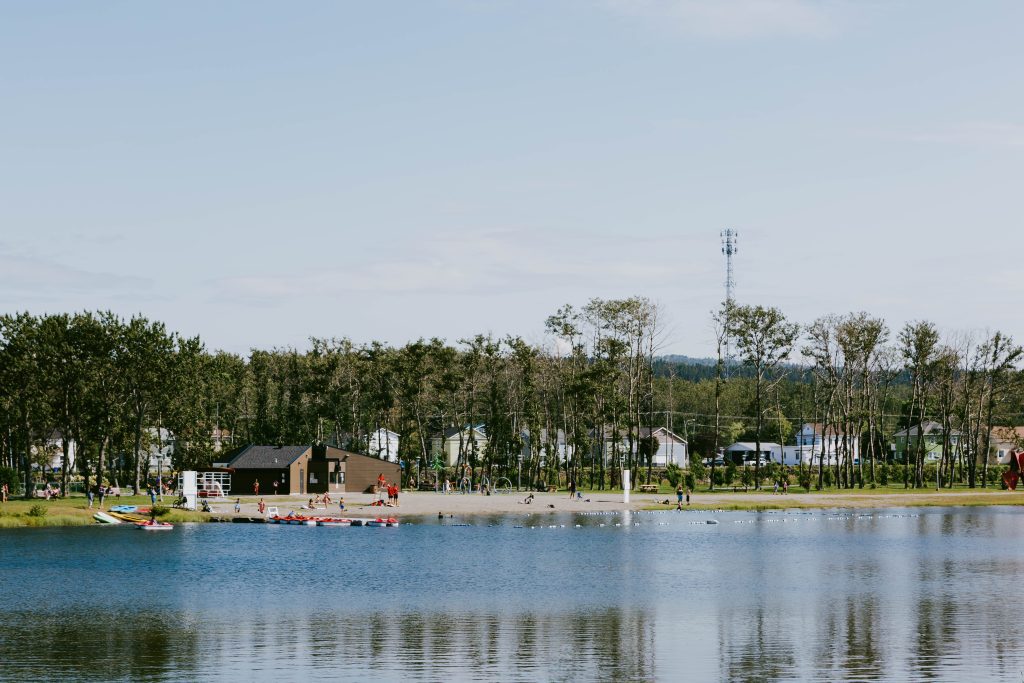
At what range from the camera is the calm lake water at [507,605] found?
33.4 m

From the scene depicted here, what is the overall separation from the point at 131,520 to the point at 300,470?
35023mm

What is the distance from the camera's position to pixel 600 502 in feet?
360

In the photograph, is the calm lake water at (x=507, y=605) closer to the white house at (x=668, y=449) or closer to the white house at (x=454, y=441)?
the white house at (x=454, y=441)

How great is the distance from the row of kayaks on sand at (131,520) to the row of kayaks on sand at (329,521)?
8.52 metres

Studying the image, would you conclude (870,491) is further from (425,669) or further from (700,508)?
(425,669)

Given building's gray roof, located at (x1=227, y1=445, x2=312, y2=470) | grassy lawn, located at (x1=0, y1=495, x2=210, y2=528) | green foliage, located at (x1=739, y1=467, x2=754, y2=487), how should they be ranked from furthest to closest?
green foliage, located at (x1=739, y1=467, x2=754, y2=487), building's gray roof, located at (x1=227, y1=445, x2=312, y2=470), grassy lawn, located at (x1=0, y1=495, x2=210, y2=528)

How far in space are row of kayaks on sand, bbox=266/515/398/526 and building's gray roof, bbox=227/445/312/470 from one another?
1202 inches

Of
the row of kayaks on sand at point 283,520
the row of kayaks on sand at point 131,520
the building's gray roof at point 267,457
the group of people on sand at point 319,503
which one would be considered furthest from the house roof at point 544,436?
the row of kayaks on sand at point 131,520

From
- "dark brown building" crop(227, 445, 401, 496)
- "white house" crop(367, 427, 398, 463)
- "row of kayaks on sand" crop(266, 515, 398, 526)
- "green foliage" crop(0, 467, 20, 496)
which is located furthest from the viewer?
"white house" crop(367, 427, 398, 463)

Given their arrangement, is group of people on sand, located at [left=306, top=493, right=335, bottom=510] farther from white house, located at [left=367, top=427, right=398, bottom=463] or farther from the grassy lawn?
white house, located at [left=367, top=427, right=398, bottom=463]

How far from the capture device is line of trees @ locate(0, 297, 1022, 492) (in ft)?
374

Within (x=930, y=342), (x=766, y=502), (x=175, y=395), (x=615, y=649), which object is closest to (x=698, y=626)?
(x=615, y=649)

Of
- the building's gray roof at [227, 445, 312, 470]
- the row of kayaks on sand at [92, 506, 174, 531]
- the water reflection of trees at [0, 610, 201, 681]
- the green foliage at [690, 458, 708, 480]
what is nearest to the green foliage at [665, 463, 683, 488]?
the green foliage at [690, 458, 708, 480]

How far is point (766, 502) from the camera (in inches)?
4412
